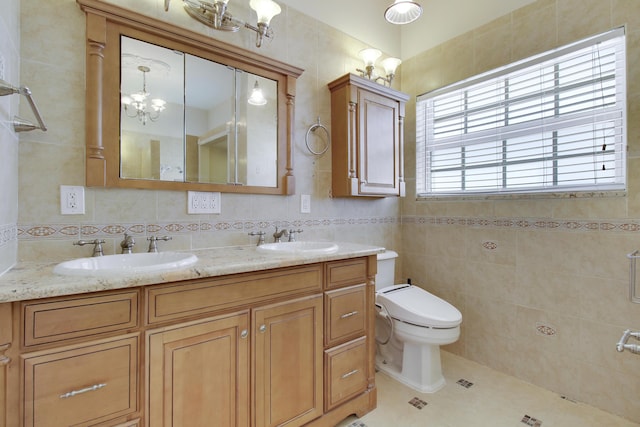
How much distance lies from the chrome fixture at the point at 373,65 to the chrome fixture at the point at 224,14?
2.61 feet

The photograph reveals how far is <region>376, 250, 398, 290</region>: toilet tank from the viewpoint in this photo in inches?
86.6

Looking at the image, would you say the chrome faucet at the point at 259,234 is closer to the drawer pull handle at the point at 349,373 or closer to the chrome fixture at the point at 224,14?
the drawer pull handle at the point at 349,373

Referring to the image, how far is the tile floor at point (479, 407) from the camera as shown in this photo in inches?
64.4

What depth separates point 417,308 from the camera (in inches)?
74.7

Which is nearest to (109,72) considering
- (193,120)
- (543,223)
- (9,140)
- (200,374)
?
(193,120)

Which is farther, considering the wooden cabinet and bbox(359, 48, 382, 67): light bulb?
bbox(359, 48, 382, 67): light bulb

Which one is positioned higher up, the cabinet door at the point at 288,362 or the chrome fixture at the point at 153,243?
the chrome fixture at the point at 153,243

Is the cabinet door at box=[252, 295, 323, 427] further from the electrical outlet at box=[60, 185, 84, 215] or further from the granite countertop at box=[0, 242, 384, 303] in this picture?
the electrical outlet at box=[60, 185, 84, 215]

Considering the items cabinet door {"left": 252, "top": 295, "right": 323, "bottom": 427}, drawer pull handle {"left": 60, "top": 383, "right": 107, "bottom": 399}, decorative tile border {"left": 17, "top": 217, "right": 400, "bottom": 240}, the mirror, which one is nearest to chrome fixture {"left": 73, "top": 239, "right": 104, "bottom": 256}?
decorative tile border {"left": 17, "top": 217, "right": 400, "bottom": 240}

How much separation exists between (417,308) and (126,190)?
1701mm

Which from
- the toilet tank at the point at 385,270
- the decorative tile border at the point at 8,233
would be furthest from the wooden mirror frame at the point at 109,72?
the toilet tank at the point at 385,270

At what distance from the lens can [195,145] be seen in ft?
5.42

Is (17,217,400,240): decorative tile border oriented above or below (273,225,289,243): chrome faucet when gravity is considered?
above

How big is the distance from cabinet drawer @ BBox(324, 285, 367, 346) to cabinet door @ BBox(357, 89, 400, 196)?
31.4 inches
